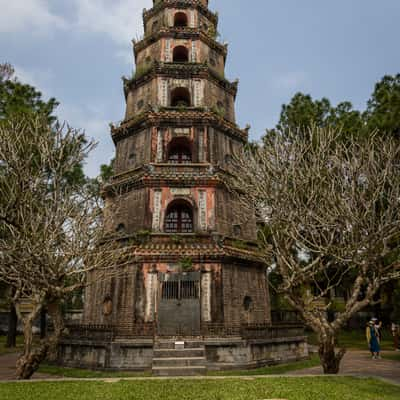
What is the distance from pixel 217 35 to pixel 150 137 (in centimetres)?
892

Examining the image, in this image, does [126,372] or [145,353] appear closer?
[126,372]

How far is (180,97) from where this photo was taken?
21672 mm

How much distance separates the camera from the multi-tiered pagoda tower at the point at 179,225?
14.5 metres

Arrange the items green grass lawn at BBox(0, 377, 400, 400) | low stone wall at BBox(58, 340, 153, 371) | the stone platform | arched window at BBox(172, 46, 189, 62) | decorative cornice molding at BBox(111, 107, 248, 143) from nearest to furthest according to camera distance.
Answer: green grass lawn at BBox(0, 377, 400, 400)
the stone platform
low stone wall at BBox(58, 340, 153, 371)
decorative cornice molding at BBox(111, 107, 248, 143)
arched window at BBox(172, 46, 189, 62)

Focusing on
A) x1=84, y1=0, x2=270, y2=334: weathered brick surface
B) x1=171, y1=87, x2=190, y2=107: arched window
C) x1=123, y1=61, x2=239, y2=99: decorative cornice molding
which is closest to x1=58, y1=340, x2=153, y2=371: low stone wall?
x1=84, y1=0, x2=270, y2=334: weathered brick surface

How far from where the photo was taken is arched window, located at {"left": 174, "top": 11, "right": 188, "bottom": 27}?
76.1 ft

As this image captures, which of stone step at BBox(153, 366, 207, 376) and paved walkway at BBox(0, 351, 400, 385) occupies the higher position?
stone step at BBox(153, 366, 207, 376)

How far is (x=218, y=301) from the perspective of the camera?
51.7ft

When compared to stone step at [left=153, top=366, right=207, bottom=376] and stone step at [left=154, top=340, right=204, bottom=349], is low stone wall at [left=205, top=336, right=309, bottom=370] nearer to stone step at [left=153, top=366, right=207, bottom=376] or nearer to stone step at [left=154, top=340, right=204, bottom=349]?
stone step at [left=154, top=340, right=204, bottom=349]

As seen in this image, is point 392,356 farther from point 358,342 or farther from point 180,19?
point 180,19

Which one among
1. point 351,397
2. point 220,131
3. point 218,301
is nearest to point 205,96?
point 220,131

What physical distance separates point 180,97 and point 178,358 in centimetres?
1439

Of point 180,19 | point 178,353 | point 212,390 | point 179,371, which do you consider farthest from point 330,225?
point 180,19

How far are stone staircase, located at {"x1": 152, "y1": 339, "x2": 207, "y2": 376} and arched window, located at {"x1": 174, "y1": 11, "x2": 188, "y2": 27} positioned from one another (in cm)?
1873
